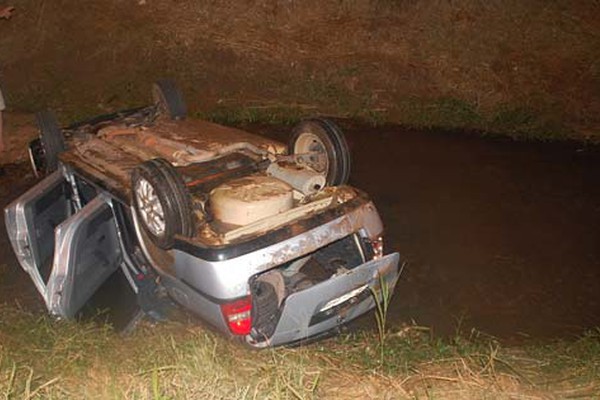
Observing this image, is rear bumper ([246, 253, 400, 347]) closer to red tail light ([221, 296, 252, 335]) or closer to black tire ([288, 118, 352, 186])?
red tail light ([221, 296, 252, 335])

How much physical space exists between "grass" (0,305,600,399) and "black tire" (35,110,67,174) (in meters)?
1.32

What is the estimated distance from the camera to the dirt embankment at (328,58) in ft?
31.2

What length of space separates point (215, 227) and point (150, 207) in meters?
0.44

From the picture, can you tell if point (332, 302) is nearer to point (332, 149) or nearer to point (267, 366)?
point (267, 366)

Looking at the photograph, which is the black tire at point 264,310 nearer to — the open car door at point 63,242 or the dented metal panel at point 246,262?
the dented metal panel at point 246,262

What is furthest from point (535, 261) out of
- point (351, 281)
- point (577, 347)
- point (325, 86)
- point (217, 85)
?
point (217, 85)

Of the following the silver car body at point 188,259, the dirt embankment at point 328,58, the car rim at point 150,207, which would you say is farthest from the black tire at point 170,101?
the dirt embankment at point 328,58

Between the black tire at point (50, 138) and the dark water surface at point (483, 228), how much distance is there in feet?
4.21

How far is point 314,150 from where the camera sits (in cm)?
467

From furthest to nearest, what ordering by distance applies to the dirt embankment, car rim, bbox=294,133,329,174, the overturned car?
the dirt embankment < car rim, bbox=294,133,329,174 < the overturned car

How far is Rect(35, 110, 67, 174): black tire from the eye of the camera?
505cm

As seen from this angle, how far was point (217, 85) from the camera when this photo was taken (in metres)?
10.9

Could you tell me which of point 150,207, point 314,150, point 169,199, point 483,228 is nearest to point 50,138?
point 150,207

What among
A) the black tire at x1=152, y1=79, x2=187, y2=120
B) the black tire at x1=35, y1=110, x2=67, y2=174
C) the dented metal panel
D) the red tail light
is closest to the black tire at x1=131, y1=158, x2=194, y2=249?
the dented metal panel
